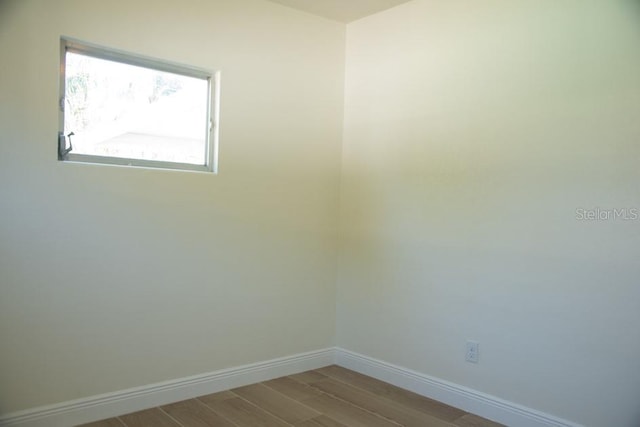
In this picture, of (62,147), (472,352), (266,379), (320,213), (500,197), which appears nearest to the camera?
(62,147)

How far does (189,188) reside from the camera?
284 cm

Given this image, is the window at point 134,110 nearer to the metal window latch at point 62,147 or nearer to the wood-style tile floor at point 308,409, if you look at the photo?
the metal window latch at point 62,147

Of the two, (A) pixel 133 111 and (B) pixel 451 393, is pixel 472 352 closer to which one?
(B) pixel 451 393

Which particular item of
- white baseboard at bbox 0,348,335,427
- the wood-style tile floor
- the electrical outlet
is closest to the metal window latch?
white baseboard at bbox 0,348,335,427

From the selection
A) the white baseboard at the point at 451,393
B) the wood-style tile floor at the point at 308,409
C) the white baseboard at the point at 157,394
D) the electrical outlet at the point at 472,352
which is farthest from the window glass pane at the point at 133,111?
the electrical outlet at the point at 472,352

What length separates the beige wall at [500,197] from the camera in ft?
7.36

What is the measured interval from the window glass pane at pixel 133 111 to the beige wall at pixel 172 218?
132 mm

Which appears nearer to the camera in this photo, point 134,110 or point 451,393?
point 134,110

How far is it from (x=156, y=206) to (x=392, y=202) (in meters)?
1.56

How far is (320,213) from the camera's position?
3535mm

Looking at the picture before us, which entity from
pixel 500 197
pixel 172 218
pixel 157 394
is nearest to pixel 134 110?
pixel 172 218

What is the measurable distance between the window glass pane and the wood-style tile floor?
148 cm

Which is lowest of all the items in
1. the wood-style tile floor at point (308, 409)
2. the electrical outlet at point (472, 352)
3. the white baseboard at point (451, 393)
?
the wood-style tile floor at point (308, 409)

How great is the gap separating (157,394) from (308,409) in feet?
2.91
